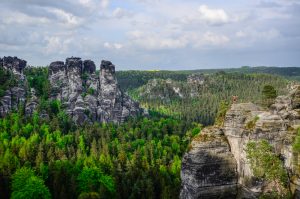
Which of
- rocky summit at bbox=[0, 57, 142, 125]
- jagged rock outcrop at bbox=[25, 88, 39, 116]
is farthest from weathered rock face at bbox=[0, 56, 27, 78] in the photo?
jagged rock outcrop at bbox=[25, 88, 39, 116]

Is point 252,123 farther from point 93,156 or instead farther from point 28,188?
point 93,156

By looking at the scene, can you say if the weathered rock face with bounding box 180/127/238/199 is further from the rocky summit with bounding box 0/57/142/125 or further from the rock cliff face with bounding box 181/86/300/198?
the rocky summit with bounding box 0/57/142/125

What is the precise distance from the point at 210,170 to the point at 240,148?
176 inches

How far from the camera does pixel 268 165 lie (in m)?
Result: 39.8

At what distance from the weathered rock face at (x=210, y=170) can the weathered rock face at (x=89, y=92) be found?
376 feet

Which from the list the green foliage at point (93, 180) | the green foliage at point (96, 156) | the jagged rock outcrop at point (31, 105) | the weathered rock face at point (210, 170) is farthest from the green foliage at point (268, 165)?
the jagged rock outcrop at point (31, 105)

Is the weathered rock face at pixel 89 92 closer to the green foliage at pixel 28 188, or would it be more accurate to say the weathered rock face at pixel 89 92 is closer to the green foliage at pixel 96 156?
the green foliage at pixel 96 156

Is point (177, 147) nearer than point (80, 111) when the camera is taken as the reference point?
Yes

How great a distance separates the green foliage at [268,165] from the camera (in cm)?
3966

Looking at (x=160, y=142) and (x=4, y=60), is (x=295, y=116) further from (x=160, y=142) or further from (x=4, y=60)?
(x=4, y=60)

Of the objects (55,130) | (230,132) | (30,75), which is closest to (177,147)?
(55,130)

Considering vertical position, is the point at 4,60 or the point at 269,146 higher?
the point at 4,60

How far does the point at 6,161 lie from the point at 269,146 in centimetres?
6586

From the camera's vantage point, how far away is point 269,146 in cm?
4125
